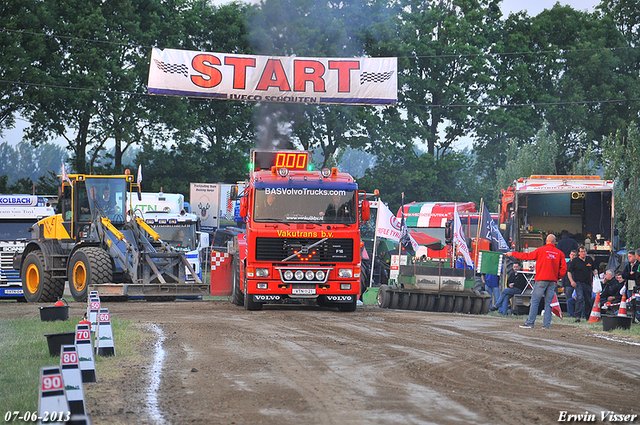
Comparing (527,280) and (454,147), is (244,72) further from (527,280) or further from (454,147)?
(454,147)

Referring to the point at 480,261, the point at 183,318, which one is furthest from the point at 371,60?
the point at 183,318

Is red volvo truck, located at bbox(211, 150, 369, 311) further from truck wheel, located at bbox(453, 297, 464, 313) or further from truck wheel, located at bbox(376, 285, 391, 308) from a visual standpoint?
truck wheel, located at bbox(453, 297, 464, 313)

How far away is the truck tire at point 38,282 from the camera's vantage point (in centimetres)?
2228

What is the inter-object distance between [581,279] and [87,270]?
11.9 meters

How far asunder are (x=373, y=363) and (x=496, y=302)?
13.0 meters

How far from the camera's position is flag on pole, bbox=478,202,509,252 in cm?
2298

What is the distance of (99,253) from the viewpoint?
67.5 ft

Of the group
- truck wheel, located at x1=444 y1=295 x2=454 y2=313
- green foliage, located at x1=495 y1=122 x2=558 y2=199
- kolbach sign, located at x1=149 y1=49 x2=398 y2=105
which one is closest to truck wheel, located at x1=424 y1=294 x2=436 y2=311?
truck wheel, located at x1=444 y1=295 x2=454 y2=313

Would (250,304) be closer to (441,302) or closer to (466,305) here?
(441,302)

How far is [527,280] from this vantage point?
70.8 feet

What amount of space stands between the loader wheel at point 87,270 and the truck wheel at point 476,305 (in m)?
9.25

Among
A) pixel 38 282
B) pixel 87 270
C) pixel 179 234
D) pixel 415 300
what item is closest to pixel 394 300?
pixel 415 300

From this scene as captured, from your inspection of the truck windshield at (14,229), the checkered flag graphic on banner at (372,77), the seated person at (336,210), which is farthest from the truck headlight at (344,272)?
the checkered flag graphic on banner at (372,77)

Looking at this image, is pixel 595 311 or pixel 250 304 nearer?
pixel 595 311
